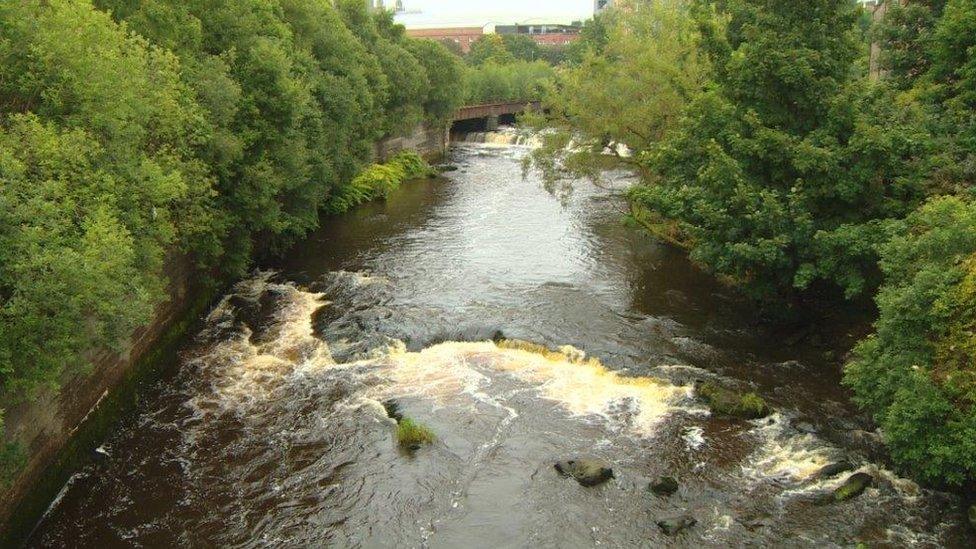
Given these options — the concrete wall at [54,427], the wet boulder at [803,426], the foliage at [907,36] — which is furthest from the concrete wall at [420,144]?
the wet boulder at [803,426]

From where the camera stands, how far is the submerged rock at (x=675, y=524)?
14.8 metres

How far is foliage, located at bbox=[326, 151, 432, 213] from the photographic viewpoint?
1729 inches

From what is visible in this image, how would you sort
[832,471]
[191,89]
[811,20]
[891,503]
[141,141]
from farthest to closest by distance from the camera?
[191,89], [811,20], [141,141], [832,471], [891,503]

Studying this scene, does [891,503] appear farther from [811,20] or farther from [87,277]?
[87,277]

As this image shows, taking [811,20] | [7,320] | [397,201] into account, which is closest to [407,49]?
[397,201]

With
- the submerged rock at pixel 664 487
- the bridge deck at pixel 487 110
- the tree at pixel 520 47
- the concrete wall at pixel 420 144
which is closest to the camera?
the submerged rock at pixel 664 487

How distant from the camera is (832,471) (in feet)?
53.9

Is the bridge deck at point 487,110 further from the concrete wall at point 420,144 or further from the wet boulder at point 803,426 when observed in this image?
the wet boulder at point 803,426

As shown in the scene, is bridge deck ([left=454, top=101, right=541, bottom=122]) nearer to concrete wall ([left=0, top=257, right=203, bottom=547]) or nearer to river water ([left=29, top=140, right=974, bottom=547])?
river water ([left=29, top=140, right=974, bottom=547])

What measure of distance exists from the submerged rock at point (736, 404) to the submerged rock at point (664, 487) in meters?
3.81

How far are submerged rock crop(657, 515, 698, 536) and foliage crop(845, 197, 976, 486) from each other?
430 cm

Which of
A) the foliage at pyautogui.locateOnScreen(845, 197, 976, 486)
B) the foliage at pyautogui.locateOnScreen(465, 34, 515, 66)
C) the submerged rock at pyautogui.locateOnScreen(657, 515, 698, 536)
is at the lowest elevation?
the submerged rock at pyautogui.locateOnScreen(657, 515, 698, 536)

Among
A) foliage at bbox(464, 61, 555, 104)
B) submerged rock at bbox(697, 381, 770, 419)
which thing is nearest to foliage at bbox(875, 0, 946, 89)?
submerged rock at bbox(697, 381, 770, 419)

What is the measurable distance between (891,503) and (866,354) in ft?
10.1
